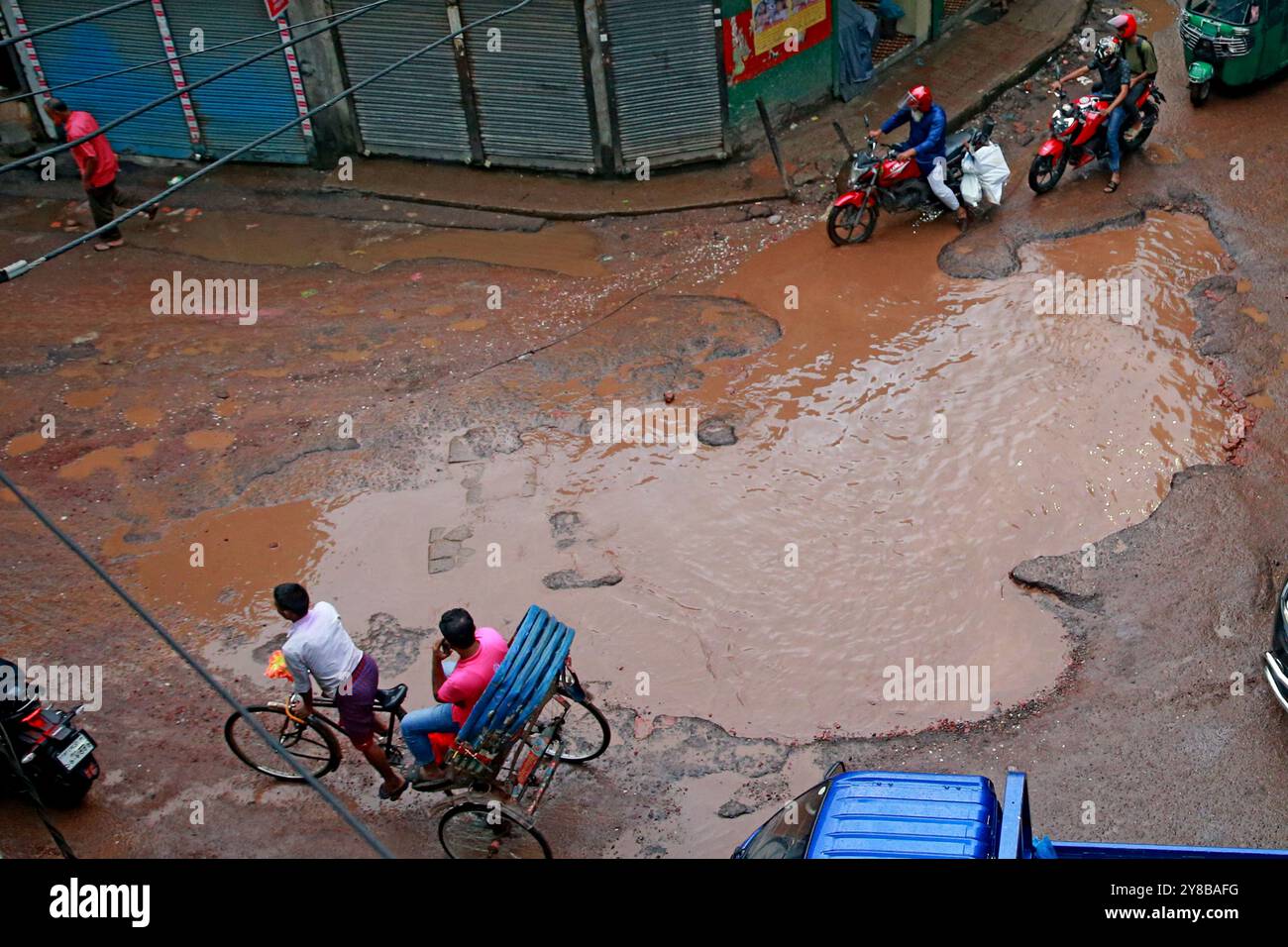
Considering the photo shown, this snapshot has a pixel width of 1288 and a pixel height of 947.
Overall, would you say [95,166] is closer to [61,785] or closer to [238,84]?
[238,84]

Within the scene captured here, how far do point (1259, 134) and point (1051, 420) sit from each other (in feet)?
18.3

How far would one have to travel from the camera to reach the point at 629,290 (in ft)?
37.9

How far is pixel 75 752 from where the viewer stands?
7043 millimetres

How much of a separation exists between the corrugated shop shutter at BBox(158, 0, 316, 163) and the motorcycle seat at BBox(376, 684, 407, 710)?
8433 mm

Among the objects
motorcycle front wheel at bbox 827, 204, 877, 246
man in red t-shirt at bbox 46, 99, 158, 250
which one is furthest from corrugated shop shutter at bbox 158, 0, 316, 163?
motorcycle front wheel at bbox 827, 204, 877, 246

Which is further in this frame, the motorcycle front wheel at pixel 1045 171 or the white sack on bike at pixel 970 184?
the motorcycle front wheel at pixel 1045 171

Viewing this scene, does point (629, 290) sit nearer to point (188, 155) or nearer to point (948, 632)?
point (948, 632)

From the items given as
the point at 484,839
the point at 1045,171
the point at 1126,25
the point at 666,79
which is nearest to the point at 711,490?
the point at 484,839

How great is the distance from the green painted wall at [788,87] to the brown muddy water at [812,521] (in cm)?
355

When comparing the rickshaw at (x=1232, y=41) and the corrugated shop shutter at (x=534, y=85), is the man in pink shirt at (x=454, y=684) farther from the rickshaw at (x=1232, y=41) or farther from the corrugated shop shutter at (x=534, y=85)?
the rickshaw at (x=1232, y=41)

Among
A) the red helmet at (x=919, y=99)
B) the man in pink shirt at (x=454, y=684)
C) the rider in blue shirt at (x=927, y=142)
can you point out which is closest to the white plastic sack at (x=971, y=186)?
the rider in blue shirt at (x=927, y=142)

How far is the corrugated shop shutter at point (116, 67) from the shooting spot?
13484 mm

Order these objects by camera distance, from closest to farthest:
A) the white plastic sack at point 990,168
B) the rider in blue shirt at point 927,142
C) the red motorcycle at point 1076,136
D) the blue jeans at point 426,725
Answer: the blue jeans at point 426,725 < the rider in blue shirt at point 927,142 < the white plastic sack at point 990,168 < the red motorcycle at point 1076,136
